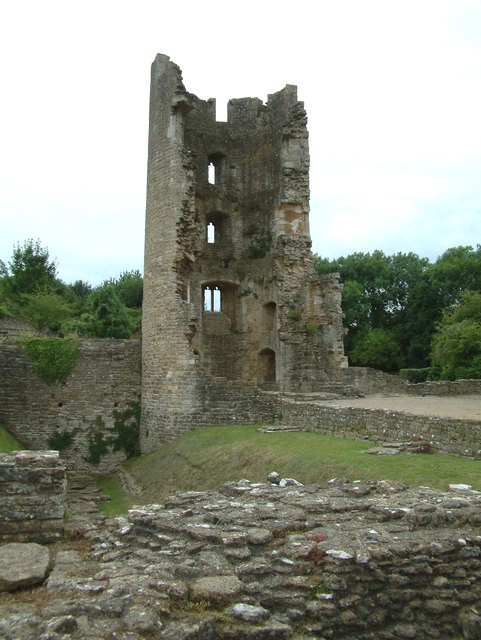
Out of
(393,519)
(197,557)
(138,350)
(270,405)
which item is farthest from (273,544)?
(138,350)

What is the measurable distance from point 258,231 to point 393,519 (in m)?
20.0

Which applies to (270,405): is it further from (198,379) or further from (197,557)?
(197,557)

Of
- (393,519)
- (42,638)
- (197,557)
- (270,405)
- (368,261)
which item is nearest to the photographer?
(42,638)

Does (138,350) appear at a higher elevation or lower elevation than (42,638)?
higher

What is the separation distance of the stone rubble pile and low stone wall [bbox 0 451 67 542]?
47 cm

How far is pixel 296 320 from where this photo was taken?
2347 centimetres

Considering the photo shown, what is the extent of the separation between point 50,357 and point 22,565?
648 inches

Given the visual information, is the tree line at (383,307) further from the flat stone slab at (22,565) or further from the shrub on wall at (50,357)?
the flat stone slab at (22,565)

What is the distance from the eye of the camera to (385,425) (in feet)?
42.9

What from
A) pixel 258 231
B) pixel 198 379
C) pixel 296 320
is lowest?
pixel 198 379

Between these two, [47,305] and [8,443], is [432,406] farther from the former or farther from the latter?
[47,305]

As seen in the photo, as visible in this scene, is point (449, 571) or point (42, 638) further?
point (449, 571)

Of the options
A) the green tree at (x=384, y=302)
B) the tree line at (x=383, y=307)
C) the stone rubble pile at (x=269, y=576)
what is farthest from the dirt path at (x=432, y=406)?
the green tree at (x=384, y=302)

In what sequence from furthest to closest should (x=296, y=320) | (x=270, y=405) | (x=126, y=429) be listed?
(x=296, y=320)
(x=126, y=429)
(x=270, y=405)
